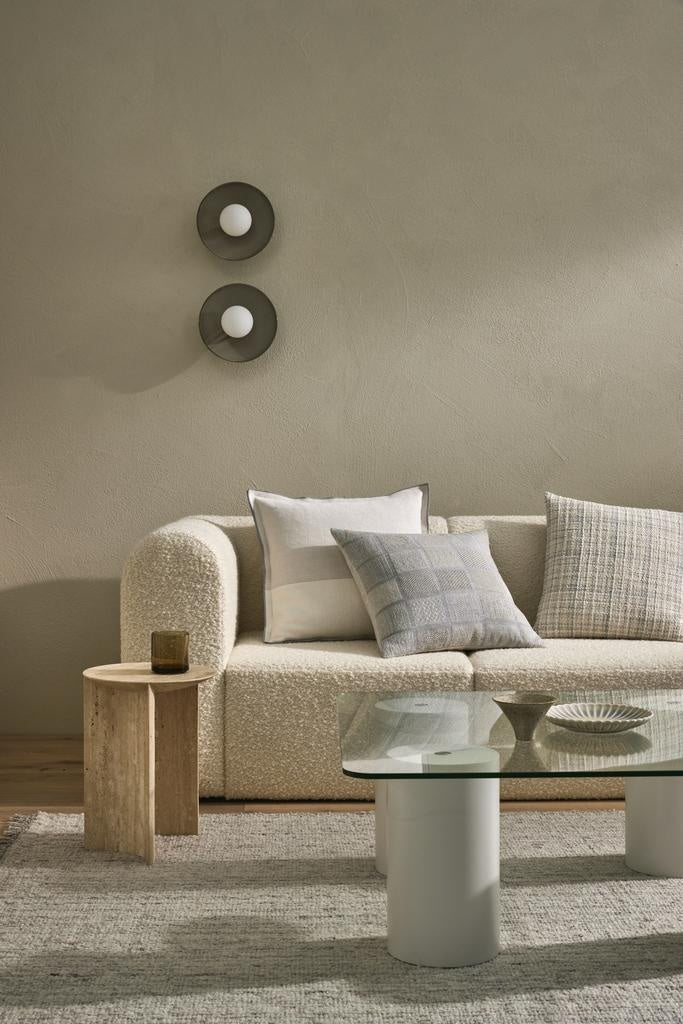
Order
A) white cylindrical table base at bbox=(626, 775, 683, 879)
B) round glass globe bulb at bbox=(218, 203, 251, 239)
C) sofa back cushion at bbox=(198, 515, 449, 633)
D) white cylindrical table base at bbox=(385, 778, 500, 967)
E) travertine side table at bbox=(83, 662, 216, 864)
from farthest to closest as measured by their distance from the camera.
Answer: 1. round glass globe bulb at bbox=(218, 203, 251, 239)
2. sofa back cushion at bbox=(198, 515, 449, 633)
3. travertine side table at bbox=(83, 662, 216, 864)
4. white cylindrical table base at bbox=(626, 775, 683, 879)
5. white cylindrical table base at bbox=(385, 778, 500, 967)

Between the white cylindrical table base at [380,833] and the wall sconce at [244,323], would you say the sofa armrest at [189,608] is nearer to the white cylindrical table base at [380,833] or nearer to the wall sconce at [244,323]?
the white cylindrical table base at [380,833]

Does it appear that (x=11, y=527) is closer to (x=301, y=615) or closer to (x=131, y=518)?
(x=131, y=518)

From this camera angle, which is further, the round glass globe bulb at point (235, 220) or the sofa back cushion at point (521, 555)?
the round glass globe bulb at point (235, 220)

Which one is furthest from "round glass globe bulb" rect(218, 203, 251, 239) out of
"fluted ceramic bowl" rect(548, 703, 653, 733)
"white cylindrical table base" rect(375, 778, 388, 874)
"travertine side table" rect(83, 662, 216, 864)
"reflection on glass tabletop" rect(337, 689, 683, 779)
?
"fluted ceramic bowl" rect(548, 703, 653, 733)

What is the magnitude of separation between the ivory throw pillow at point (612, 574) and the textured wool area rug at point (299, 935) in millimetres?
731

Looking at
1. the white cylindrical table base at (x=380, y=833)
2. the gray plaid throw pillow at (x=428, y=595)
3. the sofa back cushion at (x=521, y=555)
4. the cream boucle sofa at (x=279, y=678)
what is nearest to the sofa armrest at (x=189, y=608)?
the cream boucle sofa at (x=279, y=678)

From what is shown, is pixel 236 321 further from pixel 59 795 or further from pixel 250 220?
pixel 59 795

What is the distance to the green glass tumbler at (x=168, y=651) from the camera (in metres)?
2.61

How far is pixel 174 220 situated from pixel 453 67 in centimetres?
111

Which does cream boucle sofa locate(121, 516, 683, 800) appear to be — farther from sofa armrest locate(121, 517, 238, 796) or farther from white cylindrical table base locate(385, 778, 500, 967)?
white cylindrical table base locate(385, 778, 500, 967)

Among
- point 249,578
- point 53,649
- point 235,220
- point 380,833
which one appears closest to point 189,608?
point 249,578

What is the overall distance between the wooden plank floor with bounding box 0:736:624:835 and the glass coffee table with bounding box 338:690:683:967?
91 centimetres

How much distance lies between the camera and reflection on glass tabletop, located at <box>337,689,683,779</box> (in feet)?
5.67

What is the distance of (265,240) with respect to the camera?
3762mm
